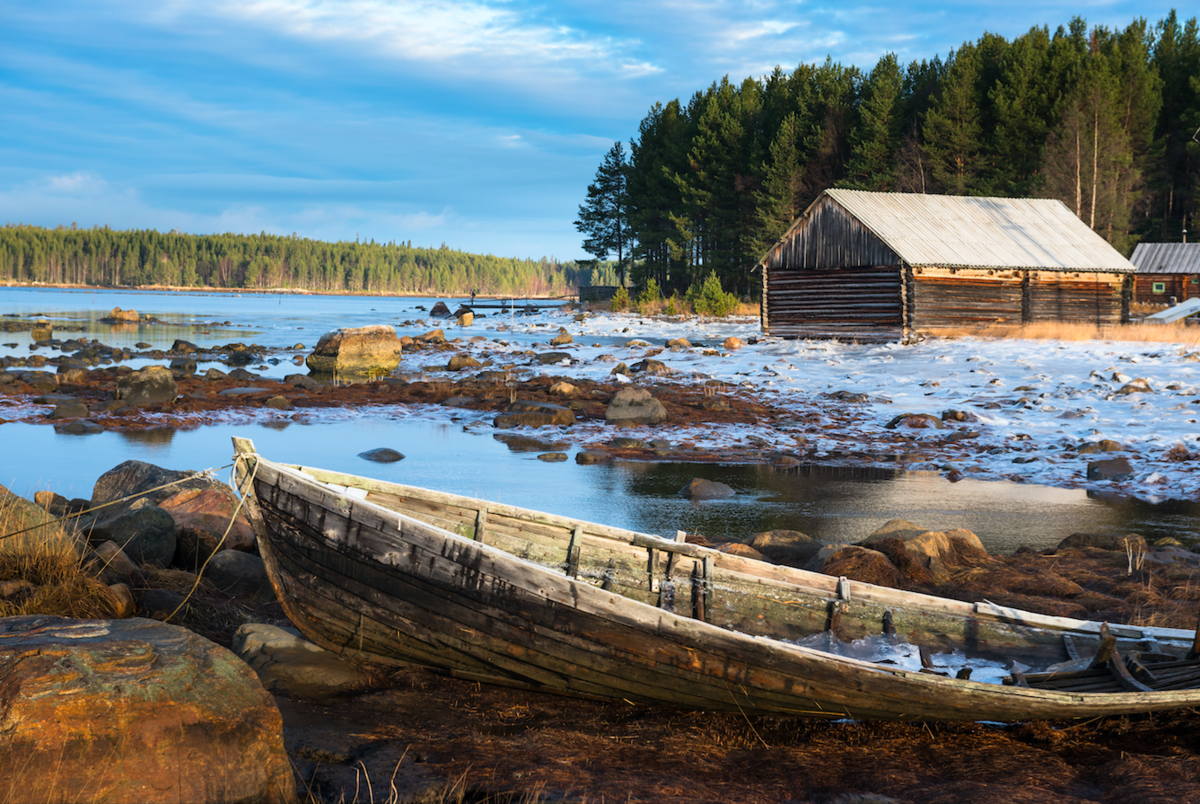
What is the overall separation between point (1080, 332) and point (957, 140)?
24.0 m

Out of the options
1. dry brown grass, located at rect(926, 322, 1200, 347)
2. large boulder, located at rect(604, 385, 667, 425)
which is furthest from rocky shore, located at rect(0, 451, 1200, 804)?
dry brown grass, located at rect(926, 322, 1200, 347)

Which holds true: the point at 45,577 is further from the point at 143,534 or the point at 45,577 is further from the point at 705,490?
the point at 705,490

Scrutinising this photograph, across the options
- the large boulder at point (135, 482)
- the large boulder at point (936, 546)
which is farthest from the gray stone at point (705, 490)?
the large boulder at point (135, 482)

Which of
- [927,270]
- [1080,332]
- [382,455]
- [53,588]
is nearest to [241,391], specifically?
[382,455]

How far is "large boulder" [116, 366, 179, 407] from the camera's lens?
68.1 ft

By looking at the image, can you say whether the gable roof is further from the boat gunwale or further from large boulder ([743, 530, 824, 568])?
the boat gunwale

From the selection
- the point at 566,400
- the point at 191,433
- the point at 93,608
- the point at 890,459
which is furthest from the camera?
the point at 566,400

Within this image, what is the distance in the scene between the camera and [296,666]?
19.6ft

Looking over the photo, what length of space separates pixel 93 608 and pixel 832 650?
195 inches

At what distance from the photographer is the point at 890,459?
14742 millimetres

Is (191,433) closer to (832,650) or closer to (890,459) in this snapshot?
(890,459)

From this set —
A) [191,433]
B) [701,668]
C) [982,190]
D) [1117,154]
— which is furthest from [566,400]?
[1117,154]

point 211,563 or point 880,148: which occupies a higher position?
point 880,148

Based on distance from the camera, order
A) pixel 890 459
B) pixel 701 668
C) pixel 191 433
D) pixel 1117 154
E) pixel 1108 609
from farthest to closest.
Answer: pixel 1117 154, pixel 191 433, pixel 890 459, pixel 1108 609, pixel 701 668
